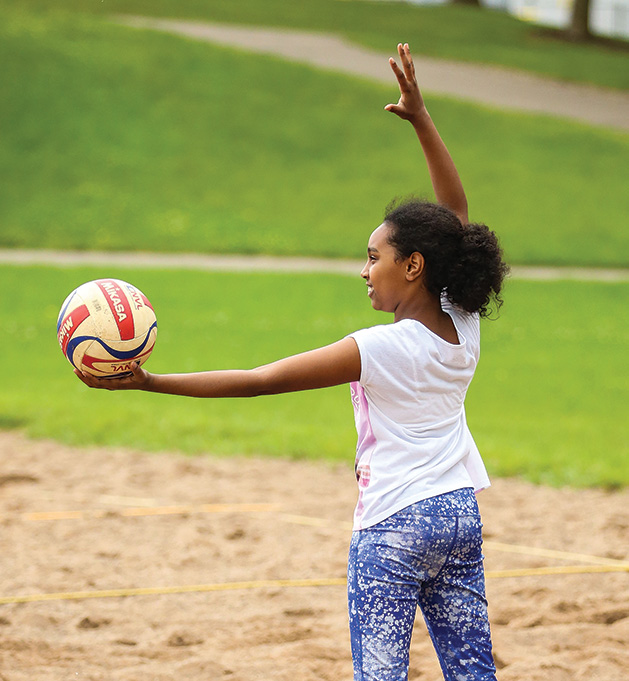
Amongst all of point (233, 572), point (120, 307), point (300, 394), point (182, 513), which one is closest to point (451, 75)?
point (300, 394)

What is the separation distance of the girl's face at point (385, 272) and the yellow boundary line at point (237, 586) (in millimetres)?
2468

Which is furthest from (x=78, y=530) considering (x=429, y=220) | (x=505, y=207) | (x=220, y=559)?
(x=505, y=207)

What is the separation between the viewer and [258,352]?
396 inches

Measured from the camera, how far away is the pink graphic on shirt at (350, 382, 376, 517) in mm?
2684

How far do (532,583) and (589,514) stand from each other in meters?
1.34

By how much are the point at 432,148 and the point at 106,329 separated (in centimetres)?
121

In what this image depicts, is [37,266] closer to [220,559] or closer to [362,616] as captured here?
[220,559]

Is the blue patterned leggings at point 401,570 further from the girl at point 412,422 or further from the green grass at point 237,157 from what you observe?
the green grass at point 237,157

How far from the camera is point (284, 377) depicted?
8.26ft

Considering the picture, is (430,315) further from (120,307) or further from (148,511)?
(148,511)

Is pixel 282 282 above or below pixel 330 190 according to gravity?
below

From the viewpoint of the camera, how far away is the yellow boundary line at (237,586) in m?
4.59

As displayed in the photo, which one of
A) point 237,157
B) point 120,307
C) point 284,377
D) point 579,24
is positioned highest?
point 579,24

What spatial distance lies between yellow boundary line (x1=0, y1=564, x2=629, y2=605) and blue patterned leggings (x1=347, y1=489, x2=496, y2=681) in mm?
2192
